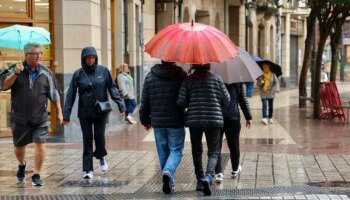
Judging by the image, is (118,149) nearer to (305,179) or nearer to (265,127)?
(305,179)

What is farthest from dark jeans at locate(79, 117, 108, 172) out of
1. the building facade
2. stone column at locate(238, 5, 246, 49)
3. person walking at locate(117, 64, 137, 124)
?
stone column at locate(238, 5, 246, 49)

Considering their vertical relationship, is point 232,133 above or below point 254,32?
below

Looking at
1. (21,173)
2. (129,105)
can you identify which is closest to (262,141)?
(129,105)

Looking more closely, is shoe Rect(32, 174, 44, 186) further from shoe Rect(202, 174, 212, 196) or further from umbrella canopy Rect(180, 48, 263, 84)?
umbrella canopy Rect(180, 48, 263, 84)

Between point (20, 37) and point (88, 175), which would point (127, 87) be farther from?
point (88, 175)

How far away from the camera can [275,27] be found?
161ft

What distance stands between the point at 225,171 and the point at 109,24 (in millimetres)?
8295

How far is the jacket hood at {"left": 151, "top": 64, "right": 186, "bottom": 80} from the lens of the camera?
31.1 feet

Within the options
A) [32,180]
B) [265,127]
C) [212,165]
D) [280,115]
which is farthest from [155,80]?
[280,115]

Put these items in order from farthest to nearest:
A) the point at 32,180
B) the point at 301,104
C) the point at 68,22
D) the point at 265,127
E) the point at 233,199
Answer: the point at 301,104 < the point at 265,127 < the point at 68,22 < the point at 32,180 < the point at 233,199

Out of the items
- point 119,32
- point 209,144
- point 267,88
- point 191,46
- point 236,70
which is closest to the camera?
point 191,46

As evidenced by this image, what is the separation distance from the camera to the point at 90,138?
10.8 metres

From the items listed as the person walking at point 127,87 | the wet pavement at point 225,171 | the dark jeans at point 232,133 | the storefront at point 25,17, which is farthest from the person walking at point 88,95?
the person walking at point 127,87

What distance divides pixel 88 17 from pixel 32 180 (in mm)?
5958
